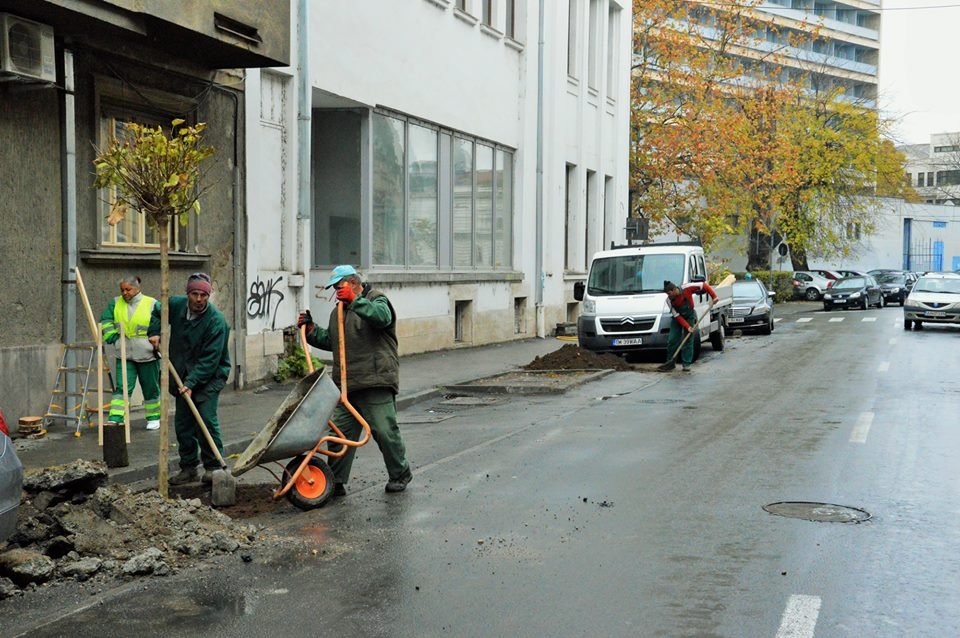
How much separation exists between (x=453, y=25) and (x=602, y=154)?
10.7 meters

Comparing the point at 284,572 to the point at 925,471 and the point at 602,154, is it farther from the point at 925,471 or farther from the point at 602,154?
the point at 602,154

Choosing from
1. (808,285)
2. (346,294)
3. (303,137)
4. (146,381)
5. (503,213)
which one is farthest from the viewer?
(808,285)

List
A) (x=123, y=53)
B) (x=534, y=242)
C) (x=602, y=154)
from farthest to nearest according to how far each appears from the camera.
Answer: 1. (x=602, y=154)
2. (x=534, y=242)
3. (x=123, y=53)

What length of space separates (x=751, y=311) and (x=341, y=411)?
898 inches

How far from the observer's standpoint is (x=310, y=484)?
8.48 metres

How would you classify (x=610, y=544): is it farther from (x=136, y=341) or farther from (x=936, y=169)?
(x=936, y=169)

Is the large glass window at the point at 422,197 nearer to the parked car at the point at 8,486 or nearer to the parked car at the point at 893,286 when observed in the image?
the parked car at the point at 8,486

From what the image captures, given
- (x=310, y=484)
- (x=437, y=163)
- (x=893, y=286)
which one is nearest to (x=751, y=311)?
(x=437, y=163)

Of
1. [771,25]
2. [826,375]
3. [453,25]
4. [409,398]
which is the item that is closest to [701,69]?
[771,25]

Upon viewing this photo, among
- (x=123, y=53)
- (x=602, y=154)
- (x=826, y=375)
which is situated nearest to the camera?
(x=123, y=53)

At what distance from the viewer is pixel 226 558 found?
6.87 m

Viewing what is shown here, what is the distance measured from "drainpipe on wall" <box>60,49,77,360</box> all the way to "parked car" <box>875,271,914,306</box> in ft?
145

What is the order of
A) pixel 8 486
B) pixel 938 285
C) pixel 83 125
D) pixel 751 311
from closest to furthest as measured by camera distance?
pixel 8 486 < pixel 83 125 < pixel 751 311 < pixel 938 285

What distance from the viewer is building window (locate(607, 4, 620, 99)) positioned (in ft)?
111
